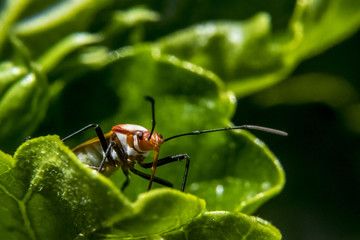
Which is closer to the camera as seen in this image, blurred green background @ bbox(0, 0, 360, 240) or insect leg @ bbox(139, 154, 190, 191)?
insect leg @ bbox(139, 154, 190, 191)

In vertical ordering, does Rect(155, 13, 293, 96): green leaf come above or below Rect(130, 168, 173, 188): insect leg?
above

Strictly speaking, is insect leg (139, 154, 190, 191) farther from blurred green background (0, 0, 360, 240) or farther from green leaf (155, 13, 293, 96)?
green leaf (155, 13, 293, 96)

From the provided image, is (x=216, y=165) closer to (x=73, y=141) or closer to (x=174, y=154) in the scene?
(x=174, y=154)

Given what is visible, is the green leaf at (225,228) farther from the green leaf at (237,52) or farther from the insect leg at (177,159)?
the green leaf at (237,52)

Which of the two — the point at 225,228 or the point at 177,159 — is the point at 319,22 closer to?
the point at 177,159

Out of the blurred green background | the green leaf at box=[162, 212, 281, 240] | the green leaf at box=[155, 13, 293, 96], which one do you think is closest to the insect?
the blurred green background

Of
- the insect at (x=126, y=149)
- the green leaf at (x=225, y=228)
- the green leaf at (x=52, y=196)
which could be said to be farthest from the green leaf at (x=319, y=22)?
the green leaf at (x=52, y=196)
